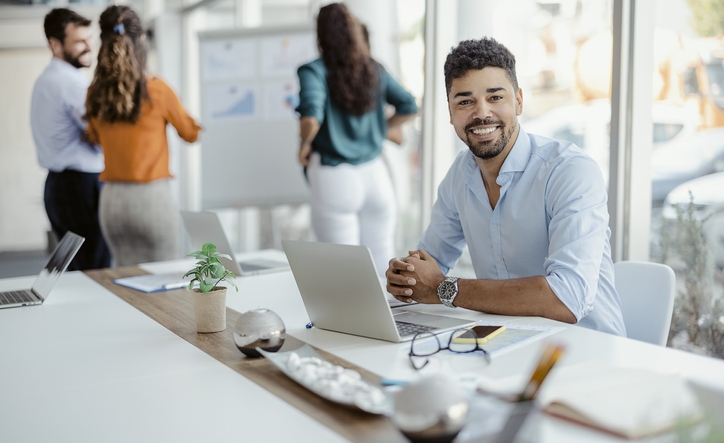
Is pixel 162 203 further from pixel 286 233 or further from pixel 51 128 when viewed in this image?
pixel 286 233

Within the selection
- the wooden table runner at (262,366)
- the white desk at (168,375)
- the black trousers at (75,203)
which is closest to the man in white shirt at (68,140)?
the black trousers at (75,203)

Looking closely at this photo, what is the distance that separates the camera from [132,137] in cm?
354

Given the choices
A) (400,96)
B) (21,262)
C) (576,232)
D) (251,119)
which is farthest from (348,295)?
(21,262)

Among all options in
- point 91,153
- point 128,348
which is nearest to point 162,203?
point 91,153

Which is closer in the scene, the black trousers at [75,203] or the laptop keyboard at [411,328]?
the laptop keyboard at [411,328]

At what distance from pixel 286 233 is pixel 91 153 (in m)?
2.58

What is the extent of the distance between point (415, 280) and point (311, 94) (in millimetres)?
1898

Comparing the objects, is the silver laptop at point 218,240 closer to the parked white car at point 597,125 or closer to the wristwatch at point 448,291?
the wristwatch at point 448,291

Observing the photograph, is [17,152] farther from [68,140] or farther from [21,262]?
[68,140]

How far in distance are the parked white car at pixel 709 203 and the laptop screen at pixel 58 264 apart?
217 centimetres

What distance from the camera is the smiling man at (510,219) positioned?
177cm

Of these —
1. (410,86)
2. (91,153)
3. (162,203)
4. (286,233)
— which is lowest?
A: (286,233)

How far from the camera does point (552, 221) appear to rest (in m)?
1.90

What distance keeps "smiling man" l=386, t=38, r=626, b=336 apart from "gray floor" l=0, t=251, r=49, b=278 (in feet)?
19.6
